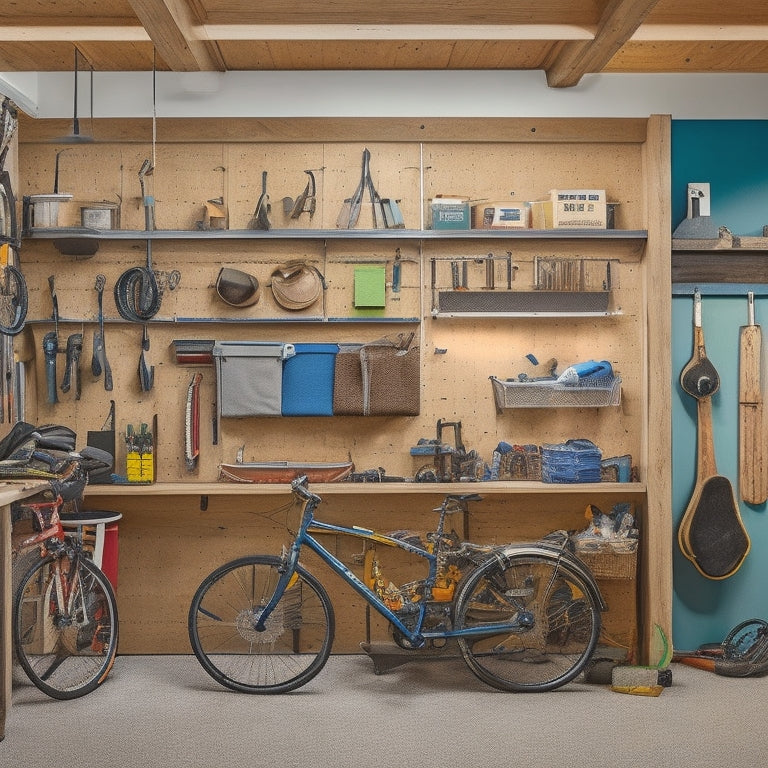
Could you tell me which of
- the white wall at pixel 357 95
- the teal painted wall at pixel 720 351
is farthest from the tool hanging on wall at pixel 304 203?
the teal painted wall at pixel 720 351

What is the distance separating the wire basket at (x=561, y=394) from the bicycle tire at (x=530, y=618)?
821mm

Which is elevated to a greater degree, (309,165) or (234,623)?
(309,165)

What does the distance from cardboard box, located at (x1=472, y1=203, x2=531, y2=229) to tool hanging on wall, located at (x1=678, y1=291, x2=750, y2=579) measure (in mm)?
1043

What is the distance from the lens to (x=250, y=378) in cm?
459

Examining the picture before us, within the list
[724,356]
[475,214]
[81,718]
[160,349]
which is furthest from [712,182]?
[81,718]

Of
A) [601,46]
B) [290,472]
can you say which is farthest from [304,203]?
[601,46]

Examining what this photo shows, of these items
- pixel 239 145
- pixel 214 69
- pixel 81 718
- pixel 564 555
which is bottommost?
pixel 81 718

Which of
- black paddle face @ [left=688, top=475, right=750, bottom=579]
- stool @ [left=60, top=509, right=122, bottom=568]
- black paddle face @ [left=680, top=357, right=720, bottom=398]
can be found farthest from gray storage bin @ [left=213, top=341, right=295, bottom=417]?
black paddle face @ [left=688, top=475, right=750, bottom=579]

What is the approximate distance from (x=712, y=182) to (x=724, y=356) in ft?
3.07

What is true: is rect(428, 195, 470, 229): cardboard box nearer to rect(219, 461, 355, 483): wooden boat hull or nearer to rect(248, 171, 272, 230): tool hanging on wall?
rect(248, 171, 272, 230): tool hanging on wall

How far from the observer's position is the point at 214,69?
468 centimetres

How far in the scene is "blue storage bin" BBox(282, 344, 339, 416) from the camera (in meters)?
4.61

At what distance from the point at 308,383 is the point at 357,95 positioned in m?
1.56

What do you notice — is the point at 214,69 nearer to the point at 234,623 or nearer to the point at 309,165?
the point at 309,165
